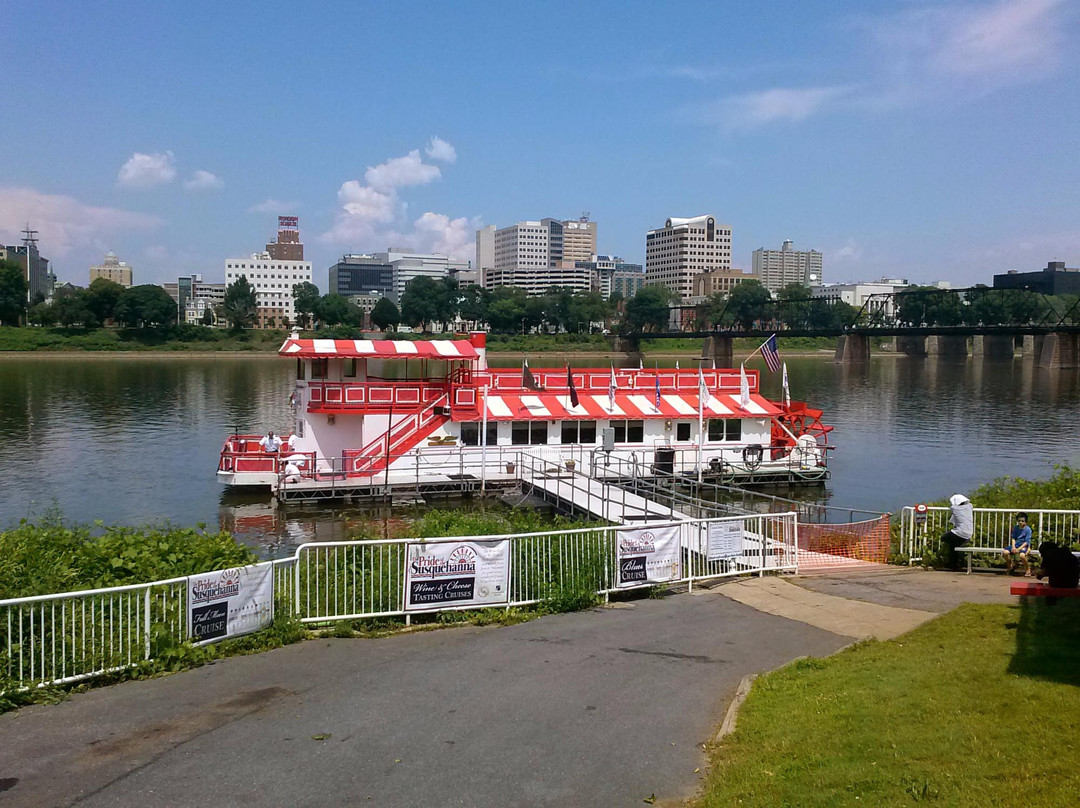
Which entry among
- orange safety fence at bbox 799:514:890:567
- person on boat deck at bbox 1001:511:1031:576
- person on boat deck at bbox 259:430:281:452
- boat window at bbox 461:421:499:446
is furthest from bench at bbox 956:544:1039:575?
person on boat deck at bbox 259:430:281:452

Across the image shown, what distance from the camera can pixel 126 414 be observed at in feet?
221

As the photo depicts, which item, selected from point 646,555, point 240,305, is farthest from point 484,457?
point 240,305

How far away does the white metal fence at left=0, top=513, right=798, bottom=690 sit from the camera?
1255cm

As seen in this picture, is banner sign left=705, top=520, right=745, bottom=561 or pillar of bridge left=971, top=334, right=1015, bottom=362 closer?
banner sign left=705, top=520, right=745, bottom=561

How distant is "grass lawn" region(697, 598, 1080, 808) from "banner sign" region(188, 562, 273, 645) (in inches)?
306

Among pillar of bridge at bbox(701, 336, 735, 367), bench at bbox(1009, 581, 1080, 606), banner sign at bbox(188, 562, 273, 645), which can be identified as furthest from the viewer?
pillar of bridge at bbox(701, 336, 735, 367)

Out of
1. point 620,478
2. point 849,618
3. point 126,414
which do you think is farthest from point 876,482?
point 126,414

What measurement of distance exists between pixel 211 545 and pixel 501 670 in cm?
591

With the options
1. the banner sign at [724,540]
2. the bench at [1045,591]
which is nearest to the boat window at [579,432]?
the banner sign at [724,540]

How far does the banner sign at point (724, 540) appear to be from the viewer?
19984 millimetres

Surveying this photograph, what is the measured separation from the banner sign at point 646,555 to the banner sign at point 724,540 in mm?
1223

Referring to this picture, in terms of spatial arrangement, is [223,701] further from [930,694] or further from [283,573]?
[930,694]

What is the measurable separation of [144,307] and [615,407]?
133m

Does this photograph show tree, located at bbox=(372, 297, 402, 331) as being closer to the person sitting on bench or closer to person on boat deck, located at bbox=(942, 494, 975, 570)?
person on boat deck, located at bbox=(942, 494, 975, 570)
